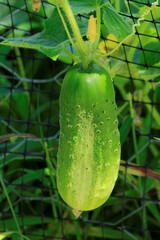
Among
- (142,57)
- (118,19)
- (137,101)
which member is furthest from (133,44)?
(118,19)

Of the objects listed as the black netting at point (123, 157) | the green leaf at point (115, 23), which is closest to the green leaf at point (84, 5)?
the green leaf at point (115, 23)

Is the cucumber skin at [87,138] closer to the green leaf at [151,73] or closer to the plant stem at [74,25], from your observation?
the plant stem at [74,25]

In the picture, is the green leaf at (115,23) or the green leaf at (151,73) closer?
the green leaf at (115,23)

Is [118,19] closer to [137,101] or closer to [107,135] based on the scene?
[107,135]

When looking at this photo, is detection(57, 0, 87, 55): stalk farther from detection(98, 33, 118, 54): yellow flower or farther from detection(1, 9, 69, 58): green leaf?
detection(98, 33, 118, 54): yellow flower

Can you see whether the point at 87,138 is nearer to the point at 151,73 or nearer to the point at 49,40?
the point at 49,40

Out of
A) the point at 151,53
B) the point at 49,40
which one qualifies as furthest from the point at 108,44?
the point at 49,40
